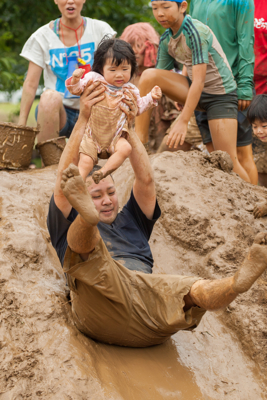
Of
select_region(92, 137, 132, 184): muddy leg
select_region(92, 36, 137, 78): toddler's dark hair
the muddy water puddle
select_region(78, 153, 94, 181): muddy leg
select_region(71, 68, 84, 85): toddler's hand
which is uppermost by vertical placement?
select_region(92, 36, 137, 78): toddler's dark hair

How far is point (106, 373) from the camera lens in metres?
2.12

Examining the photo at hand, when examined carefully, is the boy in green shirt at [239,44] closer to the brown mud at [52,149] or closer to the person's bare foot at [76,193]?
the brown mud at [52,149]

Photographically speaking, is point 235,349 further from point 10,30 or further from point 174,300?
point 10,30

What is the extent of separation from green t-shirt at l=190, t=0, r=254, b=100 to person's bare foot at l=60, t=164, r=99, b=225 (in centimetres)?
252

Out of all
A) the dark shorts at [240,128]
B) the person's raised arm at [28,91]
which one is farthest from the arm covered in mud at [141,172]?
the person's raised arm at [28,91]

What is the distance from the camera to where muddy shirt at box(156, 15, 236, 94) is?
137 inches

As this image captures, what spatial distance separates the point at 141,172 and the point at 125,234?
40cm

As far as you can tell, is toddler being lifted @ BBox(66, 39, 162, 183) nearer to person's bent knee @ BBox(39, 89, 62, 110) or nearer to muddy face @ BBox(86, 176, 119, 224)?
muddy face @ BBox(86, 176, 119, 224)

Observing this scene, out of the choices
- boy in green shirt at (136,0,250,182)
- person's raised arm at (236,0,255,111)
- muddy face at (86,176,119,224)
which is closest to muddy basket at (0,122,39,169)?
boy in green shirt at (136,0,250,182)

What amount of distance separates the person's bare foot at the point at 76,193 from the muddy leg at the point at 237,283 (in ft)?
2.06

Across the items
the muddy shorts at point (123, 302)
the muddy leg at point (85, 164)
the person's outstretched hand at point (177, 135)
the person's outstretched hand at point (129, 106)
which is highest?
the person's outstretched hand at point (129, 106)

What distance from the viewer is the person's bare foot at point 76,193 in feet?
6.12

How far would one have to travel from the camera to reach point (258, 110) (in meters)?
3.72

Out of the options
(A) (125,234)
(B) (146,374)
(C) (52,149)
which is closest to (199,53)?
(C) (52,149)
